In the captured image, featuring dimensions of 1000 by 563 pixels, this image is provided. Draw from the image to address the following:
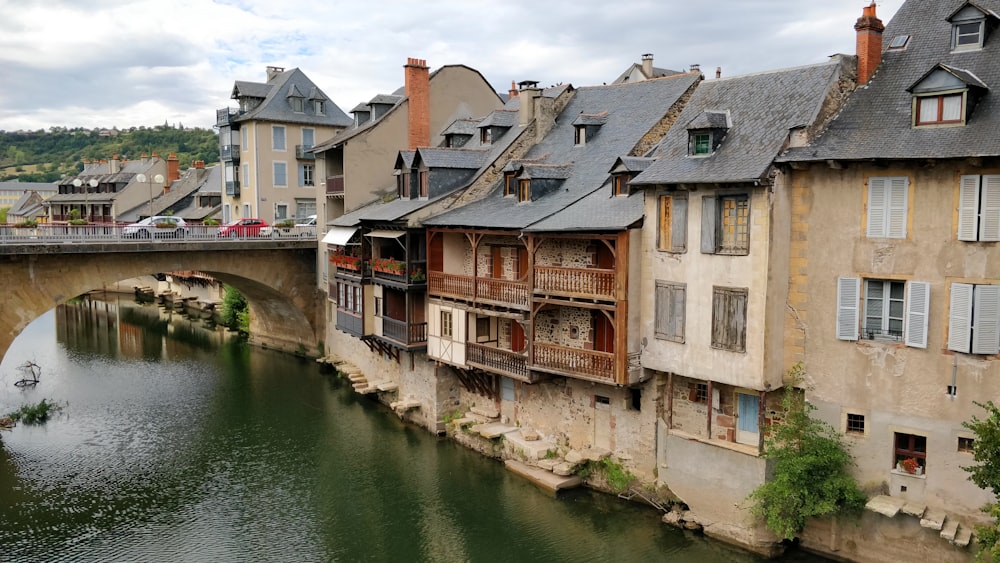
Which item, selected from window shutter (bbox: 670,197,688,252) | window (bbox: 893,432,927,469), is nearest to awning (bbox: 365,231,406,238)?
window shutter (bbox: 670,197,688,252)

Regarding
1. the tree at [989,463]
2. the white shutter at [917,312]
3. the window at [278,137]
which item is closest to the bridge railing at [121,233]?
the window at [278,137]

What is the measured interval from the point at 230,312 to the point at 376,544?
3311cm

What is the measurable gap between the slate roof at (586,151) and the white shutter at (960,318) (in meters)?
9.60

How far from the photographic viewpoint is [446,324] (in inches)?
1084

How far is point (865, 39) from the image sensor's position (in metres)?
18.7

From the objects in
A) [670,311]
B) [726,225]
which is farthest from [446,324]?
[726,225]

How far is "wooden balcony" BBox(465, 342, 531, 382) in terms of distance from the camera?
2398 cm

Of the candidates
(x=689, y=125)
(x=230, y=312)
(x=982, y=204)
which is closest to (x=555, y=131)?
(x=689, y=125)

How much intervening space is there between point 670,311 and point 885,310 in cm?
512

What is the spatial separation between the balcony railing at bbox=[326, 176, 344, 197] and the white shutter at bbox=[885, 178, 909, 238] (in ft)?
83.9

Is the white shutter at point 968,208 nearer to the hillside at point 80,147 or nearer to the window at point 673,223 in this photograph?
the window at point 673,223

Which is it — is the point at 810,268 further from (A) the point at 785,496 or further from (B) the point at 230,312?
(B) the point at 230,312

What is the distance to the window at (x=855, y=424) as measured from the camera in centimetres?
1772

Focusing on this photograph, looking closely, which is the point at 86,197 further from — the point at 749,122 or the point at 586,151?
the point at 749,122
